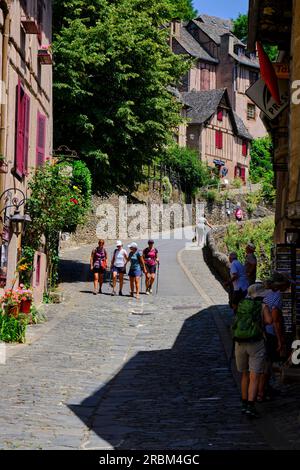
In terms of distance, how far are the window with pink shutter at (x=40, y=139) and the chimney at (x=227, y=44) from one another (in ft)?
→ 205

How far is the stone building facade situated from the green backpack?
7646 mm

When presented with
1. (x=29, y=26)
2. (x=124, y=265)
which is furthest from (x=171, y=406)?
(x=124, y=265)

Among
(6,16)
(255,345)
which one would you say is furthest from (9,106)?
(255,345)

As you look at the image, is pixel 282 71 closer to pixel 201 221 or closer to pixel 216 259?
pixel 216 259

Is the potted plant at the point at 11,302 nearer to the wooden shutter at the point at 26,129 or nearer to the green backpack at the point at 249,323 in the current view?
the wooden shutter at the point at 26,129

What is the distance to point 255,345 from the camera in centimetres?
1088

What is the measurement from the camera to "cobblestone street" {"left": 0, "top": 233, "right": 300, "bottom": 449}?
9430 millimetres

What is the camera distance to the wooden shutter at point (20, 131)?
19375mm

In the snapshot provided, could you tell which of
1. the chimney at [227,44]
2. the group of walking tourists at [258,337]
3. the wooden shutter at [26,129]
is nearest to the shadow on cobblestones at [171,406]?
the group of walking tourists at [258,337]

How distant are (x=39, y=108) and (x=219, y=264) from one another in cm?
1006

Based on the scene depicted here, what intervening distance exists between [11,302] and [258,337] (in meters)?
7.17

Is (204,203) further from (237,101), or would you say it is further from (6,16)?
(6,16)

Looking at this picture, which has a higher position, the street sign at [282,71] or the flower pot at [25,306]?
the street sign at [282,71]

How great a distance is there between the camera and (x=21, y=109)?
65.1ft
